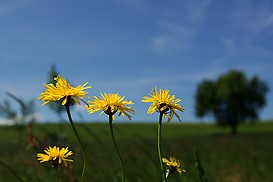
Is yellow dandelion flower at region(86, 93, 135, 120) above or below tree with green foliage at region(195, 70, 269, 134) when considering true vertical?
below

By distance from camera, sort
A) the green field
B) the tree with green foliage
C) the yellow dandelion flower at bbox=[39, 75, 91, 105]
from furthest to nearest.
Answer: the tree with green foliage
the green field
the yellow dandelion flower at bbox=[39, 75, 91, 105]

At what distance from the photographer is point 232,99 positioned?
62.8 metres

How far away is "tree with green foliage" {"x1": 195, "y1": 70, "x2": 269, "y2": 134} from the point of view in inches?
2474

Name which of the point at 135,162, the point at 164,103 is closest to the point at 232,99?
the point at 135,162

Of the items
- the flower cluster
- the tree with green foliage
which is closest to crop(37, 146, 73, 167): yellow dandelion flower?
the flower cluster

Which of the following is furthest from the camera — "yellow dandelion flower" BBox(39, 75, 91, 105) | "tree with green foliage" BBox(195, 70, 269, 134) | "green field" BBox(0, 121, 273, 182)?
"tree with green foliage" BBox(195, 70, 269, 134)

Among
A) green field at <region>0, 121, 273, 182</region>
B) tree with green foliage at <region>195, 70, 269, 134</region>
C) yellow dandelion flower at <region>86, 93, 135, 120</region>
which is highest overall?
tree with green foliage at <region>195, 70, 269, 134</region>

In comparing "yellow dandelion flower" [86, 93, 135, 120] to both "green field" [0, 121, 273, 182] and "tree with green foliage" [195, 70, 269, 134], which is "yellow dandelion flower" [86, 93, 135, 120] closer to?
"green field" [0, 121, 273, 182]

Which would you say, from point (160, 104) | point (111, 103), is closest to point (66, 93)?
point (111, 103)

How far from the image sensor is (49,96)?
1568 millimetres

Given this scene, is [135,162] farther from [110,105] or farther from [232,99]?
[232,99]

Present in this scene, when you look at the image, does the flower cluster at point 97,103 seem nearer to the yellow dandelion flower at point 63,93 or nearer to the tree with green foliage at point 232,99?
the yellow dandelion flower at point 63,93

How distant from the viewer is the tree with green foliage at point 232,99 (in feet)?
206

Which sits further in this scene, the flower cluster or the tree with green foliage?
the tree with green foliage
